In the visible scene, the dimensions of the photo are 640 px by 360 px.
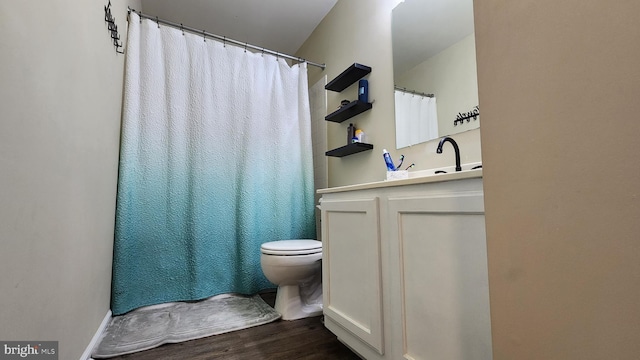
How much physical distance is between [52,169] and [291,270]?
1118 millimetres

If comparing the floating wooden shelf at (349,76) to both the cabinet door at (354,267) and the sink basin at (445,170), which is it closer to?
the sink basin at (445,170)

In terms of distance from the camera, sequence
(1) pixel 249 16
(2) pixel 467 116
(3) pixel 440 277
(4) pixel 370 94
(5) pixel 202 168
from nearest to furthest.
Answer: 1. (3) pixel 440 277
2. (2) pixel 467 116
3. (4) pixel 370 94
4. (5) pixel 202 168
5. (1) pixel 249 16

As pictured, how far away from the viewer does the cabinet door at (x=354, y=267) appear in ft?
3.16

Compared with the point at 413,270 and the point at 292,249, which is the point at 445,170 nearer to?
the point at 413,270

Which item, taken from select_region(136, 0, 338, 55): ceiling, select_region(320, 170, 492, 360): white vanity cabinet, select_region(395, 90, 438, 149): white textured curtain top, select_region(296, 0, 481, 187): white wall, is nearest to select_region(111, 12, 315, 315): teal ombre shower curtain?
select_region(296, 0, 481, 187): white wall

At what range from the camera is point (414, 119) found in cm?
152

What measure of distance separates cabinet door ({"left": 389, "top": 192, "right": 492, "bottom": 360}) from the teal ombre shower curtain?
135cm

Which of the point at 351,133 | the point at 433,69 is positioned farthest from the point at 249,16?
the point at 433,69

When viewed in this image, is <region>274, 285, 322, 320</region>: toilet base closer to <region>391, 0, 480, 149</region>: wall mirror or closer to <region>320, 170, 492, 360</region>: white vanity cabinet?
<region>320, 170, 492, 360</region>: white vanity cabinet

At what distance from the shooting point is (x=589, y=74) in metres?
0.34

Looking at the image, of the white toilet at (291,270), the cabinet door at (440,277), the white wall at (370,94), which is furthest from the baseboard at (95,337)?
the white wall at (370,94)

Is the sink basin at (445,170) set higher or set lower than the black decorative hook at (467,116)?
lower

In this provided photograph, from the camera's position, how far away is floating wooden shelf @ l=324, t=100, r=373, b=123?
Result: 5.84 ft

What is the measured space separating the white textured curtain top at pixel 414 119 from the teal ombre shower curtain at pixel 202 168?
889 millimetres
